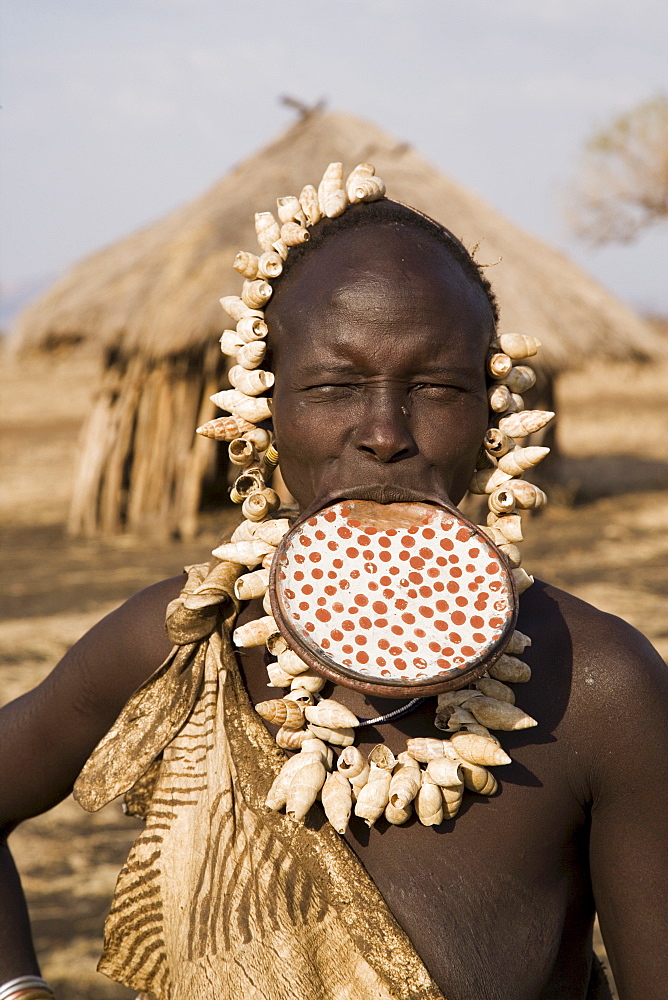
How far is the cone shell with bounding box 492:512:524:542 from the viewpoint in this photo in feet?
5.25

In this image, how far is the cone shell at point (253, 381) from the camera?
1632 millimetres

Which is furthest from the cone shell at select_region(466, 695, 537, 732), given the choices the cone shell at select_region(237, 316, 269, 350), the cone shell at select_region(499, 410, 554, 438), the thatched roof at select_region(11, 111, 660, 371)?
the thatched roof at select_region(11, 111, 660, 371)

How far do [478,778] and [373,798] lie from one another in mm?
157

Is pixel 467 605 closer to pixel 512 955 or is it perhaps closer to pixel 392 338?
pixel 392 338

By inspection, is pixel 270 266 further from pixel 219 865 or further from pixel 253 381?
pixel 219 865

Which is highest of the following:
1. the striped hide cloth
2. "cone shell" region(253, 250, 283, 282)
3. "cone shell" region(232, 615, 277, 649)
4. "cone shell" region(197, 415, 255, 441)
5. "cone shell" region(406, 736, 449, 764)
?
"cone shell" region(253, 250, 283, 282)

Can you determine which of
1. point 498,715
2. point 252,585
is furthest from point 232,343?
point 498,715

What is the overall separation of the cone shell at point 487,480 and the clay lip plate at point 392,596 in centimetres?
21

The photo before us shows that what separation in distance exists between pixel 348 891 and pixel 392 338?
78 centimetres

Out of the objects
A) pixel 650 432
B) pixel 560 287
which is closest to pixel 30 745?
pixel 560 287

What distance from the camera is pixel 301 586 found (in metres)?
1.43

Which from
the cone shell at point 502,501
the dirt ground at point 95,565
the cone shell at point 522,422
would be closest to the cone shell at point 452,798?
the cone shell at point 502,501

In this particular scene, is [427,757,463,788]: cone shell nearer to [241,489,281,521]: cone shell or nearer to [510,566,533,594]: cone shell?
[510,566,533,594]: cone shell

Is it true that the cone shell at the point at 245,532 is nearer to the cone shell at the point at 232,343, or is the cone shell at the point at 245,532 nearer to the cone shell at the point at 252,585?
the cone shell at the point at 252,585
